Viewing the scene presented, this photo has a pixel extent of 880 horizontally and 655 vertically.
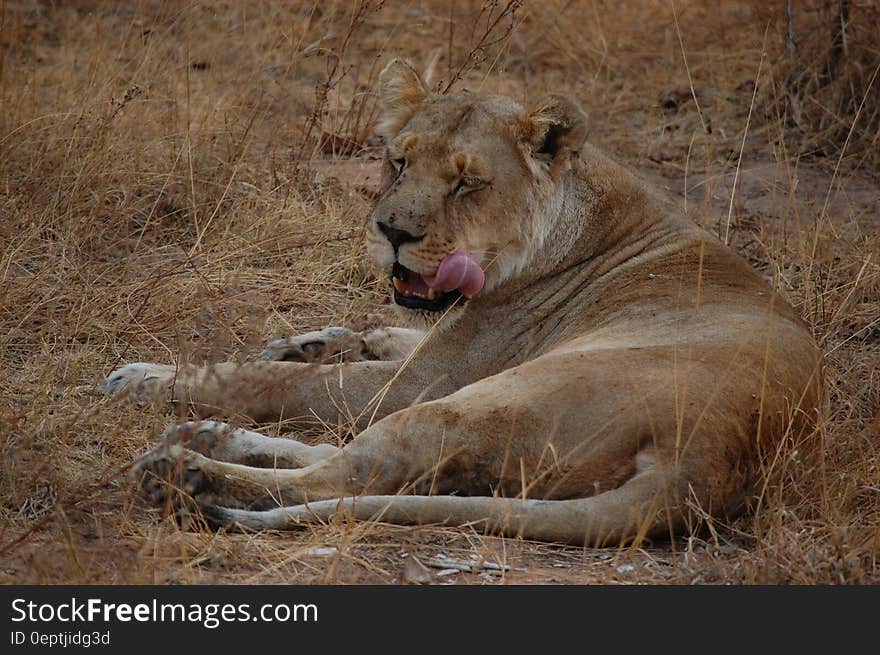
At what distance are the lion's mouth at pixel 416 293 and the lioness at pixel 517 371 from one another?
0.04ft

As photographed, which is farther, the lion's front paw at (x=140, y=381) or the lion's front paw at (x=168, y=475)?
the lion's front paw at (x=140, y=381)

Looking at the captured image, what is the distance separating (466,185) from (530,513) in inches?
58.3

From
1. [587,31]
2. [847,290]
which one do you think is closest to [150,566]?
[847,290]

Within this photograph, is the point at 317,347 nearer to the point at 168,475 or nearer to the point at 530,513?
the point at 168,475

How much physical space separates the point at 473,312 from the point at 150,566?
6.36 feet

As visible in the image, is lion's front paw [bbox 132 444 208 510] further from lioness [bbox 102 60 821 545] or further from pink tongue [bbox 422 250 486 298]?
pink tongue [bbox 422 250 486 298]

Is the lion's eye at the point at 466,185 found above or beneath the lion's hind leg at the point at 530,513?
above

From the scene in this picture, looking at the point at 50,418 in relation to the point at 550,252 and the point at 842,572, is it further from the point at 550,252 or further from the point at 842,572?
the point at 842,572

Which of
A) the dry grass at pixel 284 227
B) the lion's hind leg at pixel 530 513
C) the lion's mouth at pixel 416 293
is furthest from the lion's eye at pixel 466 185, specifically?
the lion's hind leg at pixel 530 513

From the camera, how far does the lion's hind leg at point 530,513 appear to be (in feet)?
11.9

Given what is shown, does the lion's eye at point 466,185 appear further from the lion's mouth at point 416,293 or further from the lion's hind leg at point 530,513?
the lion's hind leg at point 530,513

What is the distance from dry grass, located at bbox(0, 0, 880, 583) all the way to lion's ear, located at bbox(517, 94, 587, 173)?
4.09 ft

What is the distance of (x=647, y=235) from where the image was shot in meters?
4.98

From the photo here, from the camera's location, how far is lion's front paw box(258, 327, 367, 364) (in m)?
5.28
